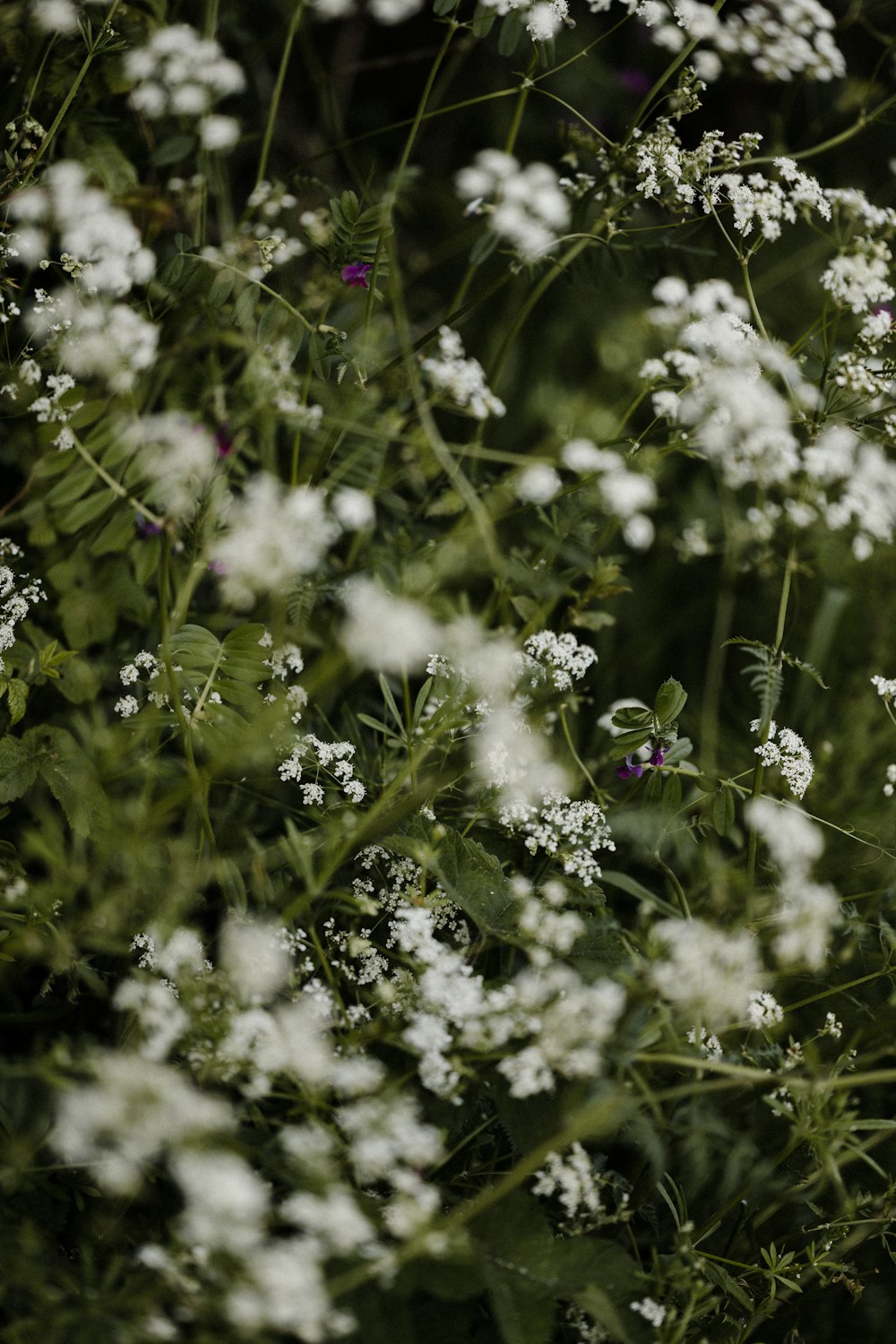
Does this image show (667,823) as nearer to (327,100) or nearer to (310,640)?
(310,640)

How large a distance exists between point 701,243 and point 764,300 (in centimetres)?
95

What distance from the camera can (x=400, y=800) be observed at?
64.4 inches

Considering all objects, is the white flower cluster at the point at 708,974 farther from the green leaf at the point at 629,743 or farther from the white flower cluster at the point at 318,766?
the white flower cluster at the point at 318,766

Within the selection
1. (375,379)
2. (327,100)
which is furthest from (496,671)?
(327,100)

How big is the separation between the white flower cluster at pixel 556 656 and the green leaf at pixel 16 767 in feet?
2.65

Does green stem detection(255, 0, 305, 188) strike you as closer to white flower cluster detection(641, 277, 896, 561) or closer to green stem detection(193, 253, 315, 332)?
green stem detection(193, 253, 315, 332)

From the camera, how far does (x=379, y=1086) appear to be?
129 centimetres

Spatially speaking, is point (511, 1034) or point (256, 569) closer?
point (256, 569)

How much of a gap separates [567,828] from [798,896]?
42 cm

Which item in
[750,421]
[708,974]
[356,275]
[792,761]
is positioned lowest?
[792,761]

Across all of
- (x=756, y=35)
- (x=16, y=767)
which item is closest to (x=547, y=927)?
(x=16, y=767)

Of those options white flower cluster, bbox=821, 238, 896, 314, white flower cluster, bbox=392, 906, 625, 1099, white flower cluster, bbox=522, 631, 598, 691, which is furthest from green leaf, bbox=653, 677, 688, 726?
white flower cluster, bbox=821, 238, 896, 314

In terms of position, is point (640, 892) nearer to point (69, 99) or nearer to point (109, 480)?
point (109, 480)

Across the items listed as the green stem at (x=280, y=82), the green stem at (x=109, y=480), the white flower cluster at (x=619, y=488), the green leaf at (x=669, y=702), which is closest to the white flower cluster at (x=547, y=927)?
the green leaf at (x=669, y=702)
